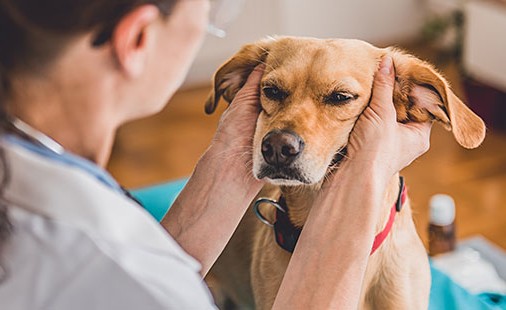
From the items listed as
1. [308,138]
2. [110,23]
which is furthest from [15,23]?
[308,138]

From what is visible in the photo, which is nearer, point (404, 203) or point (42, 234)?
point (42, 234)

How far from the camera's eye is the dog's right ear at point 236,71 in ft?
3.98

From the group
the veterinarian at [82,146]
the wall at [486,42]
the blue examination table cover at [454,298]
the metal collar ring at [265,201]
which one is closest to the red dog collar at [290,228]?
the metal collar ring at [265,201]

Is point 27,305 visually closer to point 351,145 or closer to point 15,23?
point 15,23

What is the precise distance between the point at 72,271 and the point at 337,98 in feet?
1.74

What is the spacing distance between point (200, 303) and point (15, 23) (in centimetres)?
29

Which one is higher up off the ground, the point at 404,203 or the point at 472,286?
the point at 404,203

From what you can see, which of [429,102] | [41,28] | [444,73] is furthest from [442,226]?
[444,73]

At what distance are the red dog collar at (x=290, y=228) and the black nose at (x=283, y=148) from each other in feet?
0.48

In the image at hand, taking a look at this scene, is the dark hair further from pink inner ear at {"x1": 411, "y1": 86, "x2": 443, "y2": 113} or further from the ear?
pink inner ear at {"x1": 411, "y1": 86, "x2": 443, "y2": 113}

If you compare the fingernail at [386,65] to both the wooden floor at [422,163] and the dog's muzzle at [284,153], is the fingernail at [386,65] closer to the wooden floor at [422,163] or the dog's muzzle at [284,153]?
the dog's muzzle at [284,153]

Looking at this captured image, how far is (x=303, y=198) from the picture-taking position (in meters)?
1.20

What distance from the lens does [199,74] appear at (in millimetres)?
3674

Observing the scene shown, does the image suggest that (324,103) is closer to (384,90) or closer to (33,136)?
(384,90)
